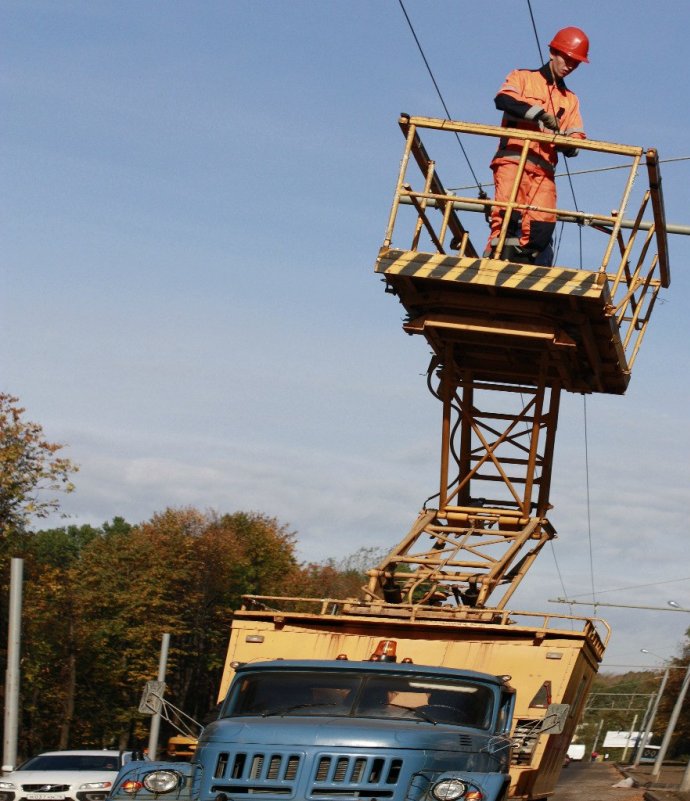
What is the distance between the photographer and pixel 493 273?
50.6ft

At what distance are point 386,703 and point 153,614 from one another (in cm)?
4900

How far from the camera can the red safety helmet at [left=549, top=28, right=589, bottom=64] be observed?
667 inches

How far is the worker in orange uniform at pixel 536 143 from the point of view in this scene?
16.5 meters

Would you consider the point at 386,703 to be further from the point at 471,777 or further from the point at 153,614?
the point at 153,614

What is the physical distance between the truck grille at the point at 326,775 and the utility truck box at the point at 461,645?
3.02 m

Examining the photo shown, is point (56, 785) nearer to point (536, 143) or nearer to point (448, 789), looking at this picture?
point (536, 143)

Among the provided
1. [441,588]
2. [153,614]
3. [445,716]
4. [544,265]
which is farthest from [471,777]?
[153,614]

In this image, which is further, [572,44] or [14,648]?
[14,648]

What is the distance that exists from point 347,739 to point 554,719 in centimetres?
204

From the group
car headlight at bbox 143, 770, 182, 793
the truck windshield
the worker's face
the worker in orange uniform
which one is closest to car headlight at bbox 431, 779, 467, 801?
the truck windshield

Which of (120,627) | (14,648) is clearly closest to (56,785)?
(14,648)

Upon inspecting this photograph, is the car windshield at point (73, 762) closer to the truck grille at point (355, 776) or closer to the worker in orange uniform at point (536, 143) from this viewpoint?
the worker in orange uniform at point (536, 143)

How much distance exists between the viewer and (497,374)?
17.9 m

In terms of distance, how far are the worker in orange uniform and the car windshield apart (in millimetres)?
11608
